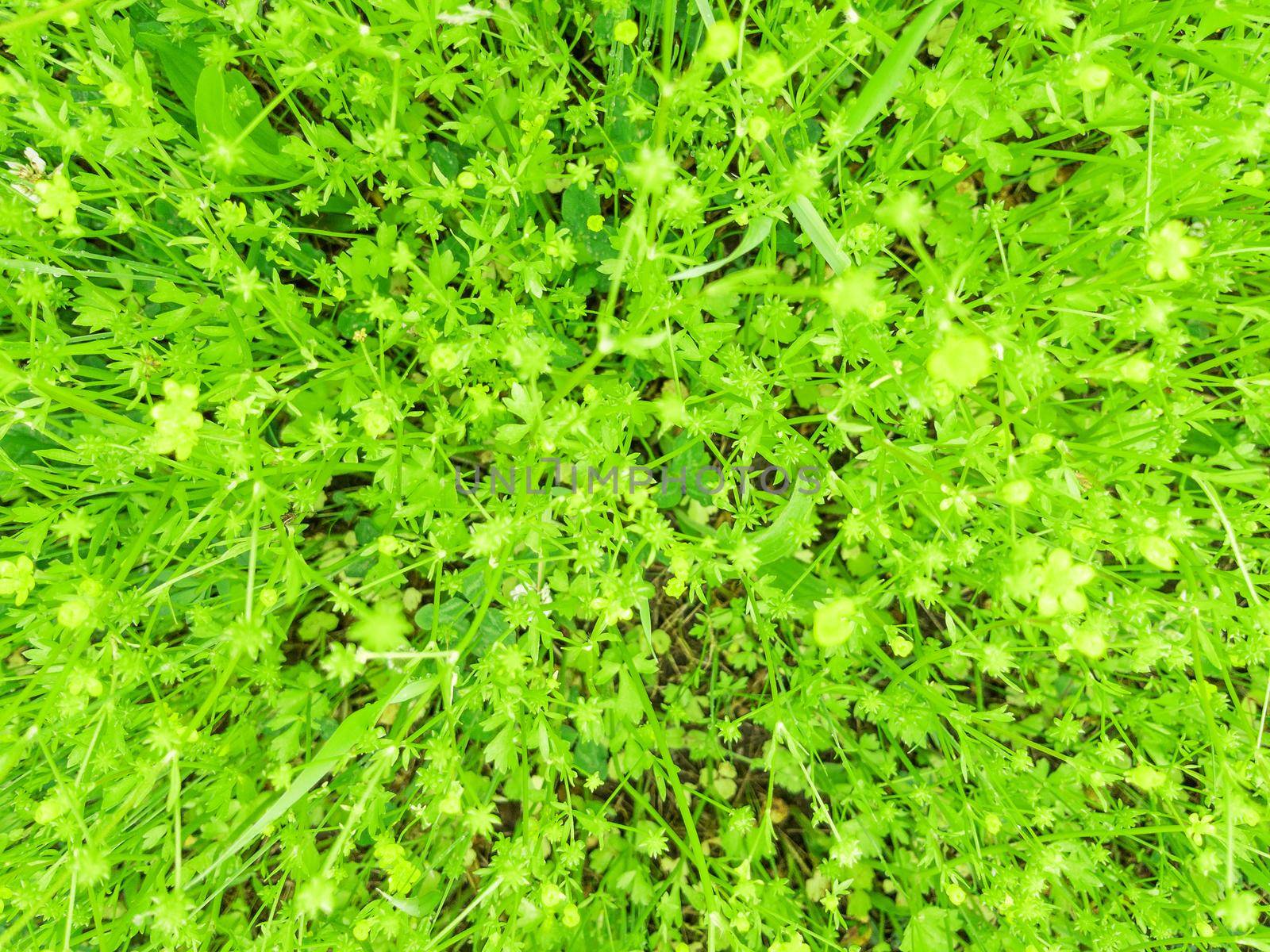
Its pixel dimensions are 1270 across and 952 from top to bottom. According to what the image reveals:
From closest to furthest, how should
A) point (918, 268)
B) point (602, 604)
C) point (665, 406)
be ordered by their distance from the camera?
point (665, 406) < point (602, 604) < point (918, 268)

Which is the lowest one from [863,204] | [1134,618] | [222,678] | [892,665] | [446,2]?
[892,665]

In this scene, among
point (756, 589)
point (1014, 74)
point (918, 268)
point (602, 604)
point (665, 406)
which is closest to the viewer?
point (665, 406)

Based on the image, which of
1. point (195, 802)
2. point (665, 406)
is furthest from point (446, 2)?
point (195, 802)

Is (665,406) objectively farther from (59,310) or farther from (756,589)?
(59,310)

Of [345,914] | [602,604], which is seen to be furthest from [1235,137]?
[345,914]

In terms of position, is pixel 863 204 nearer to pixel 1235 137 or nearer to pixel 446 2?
pixel 1235 137

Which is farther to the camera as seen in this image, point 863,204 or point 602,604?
point 863,204

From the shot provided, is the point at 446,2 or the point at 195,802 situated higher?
the point at 446,2
